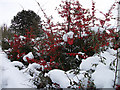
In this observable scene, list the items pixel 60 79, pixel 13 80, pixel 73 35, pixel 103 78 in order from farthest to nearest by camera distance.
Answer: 1. pixel 73 35
2. pixel 13 80
3. pixel 60 79
4. pixel 103 78

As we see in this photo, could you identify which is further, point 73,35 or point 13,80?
point 73,35

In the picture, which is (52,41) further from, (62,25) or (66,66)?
(66,66)

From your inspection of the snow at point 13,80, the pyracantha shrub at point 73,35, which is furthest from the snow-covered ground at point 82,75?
the pyracantha shrub at point 73,35

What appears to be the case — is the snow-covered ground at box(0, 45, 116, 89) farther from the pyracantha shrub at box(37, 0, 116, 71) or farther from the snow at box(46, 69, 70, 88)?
the pyracantha shrub at box(37, 0, 116, 71)

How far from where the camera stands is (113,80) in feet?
4.33

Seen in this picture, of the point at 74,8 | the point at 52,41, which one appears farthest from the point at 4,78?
the point at 74,8

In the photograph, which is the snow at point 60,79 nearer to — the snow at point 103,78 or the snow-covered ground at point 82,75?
the snow-covered ground at point 82,75

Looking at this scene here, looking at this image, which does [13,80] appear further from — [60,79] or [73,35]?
[73,35]

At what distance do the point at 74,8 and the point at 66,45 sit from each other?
921mm

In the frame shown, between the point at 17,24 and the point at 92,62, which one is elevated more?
the point at 17,24

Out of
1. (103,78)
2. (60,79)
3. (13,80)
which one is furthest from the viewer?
(13,80)

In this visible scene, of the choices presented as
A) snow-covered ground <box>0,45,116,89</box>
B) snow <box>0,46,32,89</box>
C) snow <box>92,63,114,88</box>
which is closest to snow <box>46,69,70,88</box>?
snow-covered ground <box>0,45,116,89</box>

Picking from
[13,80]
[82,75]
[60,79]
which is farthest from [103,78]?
[13,80]

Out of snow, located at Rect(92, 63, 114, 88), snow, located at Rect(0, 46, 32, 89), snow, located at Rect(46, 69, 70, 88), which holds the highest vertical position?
snow, located at Rect(92, 63, 114, 88)
